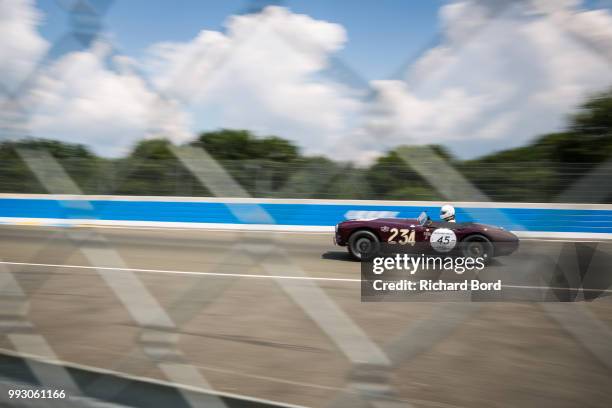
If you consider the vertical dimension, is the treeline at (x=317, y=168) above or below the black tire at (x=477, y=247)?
above

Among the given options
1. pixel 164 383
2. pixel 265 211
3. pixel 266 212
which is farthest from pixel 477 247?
pixel 266 212

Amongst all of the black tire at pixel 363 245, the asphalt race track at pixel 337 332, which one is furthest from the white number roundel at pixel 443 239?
the black tire at pixel 363 245

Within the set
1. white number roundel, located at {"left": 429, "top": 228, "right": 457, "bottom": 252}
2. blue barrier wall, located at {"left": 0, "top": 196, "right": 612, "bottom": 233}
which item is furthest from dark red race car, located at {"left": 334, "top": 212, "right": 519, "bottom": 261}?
blue barrier wall, located at {"left": 0, "top": 196, "right": 612, "bottom": 233}

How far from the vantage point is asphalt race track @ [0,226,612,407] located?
2.17 metres

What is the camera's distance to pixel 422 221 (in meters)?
5.21

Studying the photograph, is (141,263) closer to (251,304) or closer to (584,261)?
A: (251,304)

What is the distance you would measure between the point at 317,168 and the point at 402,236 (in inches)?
92.2

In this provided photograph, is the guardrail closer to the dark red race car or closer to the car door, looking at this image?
the dark red race car

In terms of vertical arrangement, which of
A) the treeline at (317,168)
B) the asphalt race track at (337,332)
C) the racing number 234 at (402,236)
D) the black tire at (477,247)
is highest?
the treeline at (317,168)

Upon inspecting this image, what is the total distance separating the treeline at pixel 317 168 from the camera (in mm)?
2168

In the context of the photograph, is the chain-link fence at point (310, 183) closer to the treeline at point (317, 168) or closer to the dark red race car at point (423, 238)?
the treeline at point (317, 168)

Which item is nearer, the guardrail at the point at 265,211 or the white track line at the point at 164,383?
the white track line at the point at 164,383

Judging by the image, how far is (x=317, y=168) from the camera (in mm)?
3275

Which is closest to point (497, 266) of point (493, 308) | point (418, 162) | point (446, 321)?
point (493, 308)
